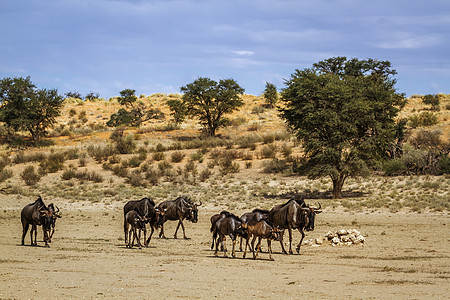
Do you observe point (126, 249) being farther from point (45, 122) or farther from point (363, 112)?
point (45, 122)

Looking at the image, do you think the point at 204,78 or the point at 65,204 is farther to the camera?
the point at 204,78

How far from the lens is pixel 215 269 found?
15.0 m

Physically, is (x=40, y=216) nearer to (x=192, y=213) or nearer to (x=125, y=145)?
(x=192, y=213)

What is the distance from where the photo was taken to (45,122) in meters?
63.8

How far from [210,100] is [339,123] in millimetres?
30349

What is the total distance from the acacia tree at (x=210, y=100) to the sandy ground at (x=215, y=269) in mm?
39745

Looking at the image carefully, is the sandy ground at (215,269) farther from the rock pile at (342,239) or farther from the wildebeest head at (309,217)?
the wildebeest head at (309,217)

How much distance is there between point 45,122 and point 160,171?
2471 centimetres

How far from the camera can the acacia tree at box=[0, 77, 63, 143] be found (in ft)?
200

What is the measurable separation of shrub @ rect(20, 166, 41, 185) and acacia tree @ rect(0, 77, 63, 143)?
17.5 meters

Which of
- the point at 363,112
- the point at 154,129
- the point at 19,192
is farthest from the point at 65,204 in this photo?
the point at 154,129

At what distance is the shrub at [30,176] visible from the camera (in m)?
42.3

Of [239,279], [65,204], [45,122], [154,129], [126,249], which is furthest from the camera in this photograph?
[154,129]

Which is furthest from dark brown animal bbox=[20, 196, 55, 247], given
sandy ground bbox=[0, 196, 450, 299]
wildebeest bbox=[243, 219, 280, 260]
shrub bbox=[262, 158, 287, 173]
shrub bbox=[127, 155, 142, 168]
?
shrub bbox=[127, 155, 142, 168]
